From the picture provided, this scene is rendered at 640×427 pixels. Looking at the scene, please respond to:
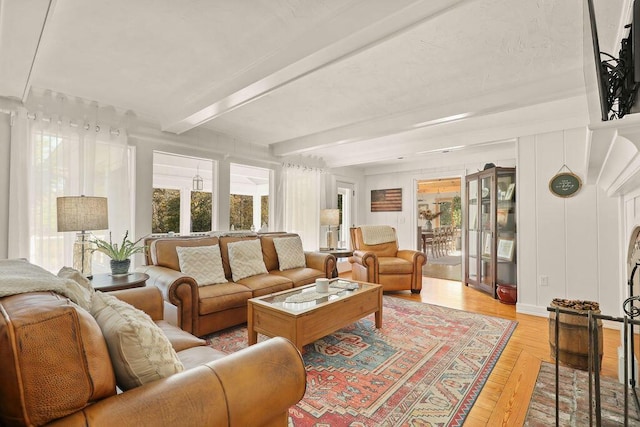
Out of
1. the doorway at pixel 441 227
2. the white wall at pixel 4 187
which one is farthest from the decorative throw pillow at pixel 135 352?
the doorway at pixel 441 227

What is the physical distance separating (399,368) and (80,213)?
2.75 meters

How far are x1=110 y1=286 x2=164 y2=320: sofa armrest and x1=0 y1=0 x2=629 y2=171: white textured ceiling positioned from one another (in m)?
1.62

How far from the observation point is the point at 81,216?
95.0 inches

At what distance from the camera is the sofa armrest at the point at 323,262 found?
13.0 feet

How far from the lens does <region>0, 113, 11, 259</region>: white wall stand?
2.62 m

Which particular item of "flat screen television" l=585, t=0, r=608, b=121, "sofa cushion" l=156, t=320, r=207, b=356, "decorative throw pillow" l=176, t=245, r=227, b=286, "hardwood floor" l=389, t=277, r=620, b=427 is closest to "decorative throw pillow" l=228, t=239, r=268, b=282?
"decorative throw pillow" l=176, t=245, r=227, b=286

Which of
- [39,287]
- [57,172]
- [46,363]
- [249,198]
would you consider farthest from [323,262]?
[46,363]

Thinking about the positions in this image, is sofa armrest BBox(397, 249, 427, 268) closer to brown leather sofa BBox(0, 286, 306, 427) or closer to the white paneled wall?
the white paneled wall

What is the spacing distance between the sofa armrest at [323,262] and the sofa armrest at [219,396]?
276 cm

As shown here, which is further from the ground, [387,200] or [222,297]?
[387,200]

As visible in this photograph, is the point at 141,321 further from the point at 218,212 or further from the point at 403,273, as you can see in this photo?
the point at 403,273

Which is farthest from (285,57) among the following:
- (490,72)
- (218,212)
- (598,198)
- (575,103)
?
(598,198)

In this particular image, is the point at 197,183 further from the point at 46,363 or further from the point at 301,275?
the point at 46,363

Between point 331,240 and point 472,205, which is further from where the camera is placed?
point 331,240
